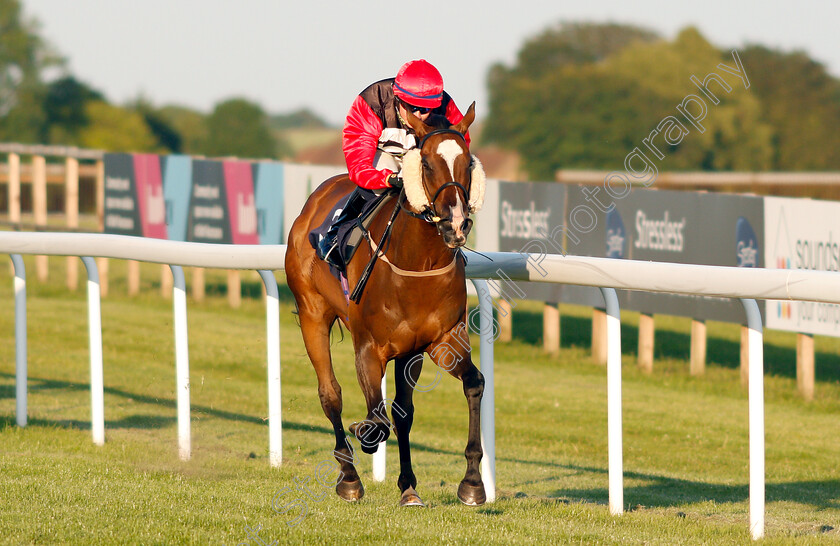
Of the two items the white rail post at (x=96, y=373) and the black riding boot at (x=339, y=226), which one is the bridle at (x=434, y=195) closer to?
the black riding boot at (x=339, y=226)

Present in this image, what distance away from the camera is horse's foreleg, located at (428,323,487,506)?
4637 mm

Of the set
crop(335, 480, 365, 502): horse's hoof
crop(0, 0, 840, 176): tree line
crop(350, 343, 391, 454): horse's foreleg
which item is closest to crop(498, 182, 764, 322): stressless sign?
crop(335, 480, 365, 502): horse's hoof

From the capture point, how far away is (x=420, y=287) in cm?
454

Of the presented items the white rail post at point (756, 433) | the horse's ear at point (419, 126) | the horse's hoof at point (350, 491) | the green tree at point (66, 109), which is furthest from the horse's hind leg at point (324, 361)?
the green tree at point (66, 109)

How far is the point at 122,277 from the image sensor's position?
65.4ft

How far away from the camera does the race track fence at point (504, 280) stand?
4.62 meters

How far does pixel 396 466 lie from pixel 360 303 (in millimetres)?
2371

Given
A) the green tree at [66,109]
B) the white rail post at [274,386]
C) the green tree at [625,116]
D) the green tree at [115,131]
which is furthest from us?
the green tree at [66,109]

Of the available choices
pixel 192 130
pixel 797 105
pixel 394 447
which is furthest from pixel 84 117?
pixel 394 447

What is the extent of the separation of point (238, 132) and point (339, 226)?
87.0m

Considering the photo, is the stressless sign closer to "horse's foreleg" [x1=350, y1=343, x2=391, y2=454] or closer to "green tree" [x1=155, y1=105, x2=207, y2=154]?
"horse's foreleg" [x1=350, y1=343, x2=391, y2=454]

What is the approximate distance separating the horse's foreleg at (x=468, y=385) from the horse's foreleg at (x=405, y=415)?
257mm

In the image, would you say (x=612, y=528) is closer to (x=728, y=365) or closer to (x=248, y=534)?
(x=248, y=534)

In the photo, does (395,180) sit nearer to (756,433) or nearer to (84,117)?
(756,433)
